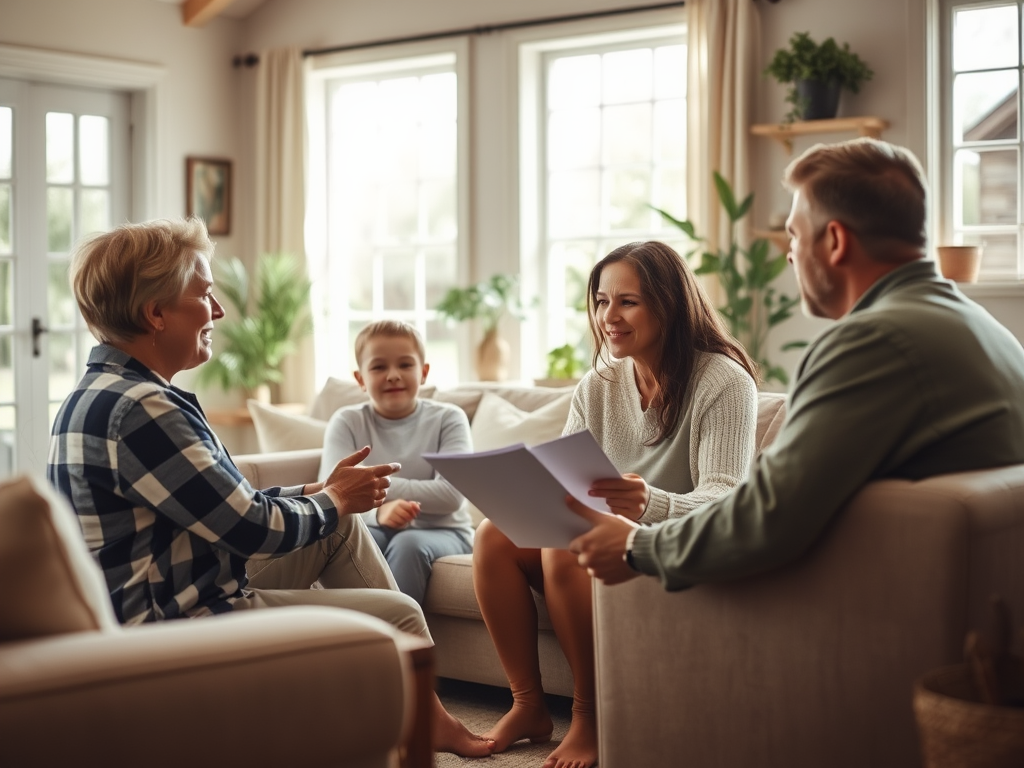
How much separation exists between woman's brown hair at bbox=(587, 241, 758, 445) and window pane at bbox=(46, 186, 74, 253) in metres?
4.11

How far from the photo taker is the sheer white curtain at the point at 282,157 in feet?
20.6

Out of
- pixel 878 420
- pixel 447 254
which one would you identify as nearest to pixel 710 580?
pixel 878 420

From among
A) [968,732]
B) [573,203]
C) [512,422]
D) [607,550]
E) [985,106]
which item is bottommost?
[968,732]

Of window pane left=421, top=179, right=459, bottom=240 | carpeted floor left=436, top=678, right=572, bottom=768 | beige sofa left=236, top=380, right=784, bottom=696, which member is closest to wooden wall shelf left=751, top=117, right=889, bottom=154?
beige sofa left=236, top=380, right=784, bottom=696

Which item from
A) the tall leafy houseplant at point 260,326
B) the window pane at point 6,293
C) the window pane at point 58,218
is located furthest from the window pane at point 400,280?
the window pane at point 6,293

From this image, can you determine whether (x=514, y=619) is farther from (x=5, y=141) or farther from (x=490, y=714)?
(x=5, y=141)

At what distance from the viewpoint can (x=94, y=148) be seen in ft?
19.9

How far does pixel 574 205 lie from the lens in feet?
19.1

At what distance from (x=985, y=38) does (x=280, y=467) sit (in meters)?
3.26

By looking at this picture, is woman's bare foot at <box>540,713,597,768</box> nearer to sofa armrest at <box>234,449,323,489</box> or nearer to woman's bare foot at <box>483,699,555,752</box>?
woman's bare foot at <box>483,699,555,752</box>

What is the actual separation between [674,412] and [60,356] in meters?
4.26

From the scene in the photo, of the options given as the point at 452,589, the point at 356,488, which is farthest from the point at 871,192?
the point at 452,589

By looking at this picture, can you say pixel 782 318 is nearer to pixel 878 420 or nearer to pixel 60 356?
pixel 878 420

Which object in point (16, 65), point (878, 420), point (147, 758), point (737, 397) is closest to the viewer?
point (147, 758)
